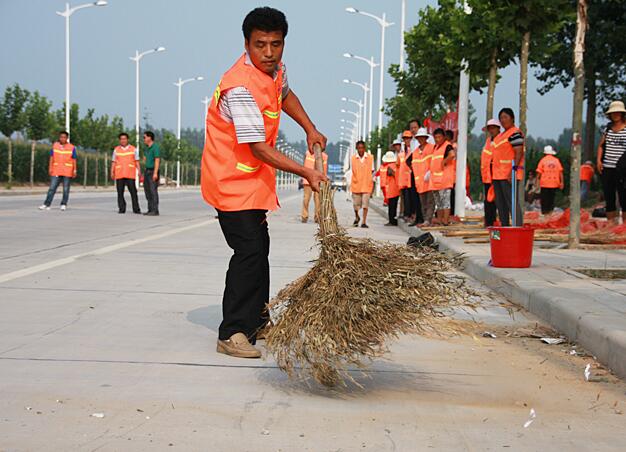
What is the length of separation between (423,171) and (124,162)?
26.4 ft

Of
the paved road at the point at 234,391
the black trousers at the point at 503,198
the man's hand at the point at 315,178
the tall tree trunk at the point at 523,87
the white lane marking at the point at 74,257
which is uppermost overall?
the tall tree trunk at the point at 523,87

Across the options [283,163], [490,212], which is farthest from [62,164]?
[283,163]

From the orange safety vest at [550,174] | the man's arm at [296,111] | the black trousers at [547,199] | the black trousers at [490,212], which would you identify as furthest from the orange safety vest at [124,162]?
the man's arm at [296,111]

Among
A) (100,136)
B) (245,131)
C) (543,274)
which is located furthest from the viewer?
(100,136)

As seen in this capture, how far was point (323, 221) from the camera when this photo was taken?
4816 mm

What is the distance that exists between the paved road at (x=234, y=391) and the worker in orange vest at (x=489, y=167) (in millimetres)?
7068

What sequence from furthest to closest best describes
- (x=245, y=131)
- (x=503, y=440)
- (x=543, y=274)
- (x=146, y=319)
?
(x=543, y=274), (x=146, y=319), (x=245, y=131), (x=503, y=440)

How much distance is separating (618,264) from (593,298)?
131 inches

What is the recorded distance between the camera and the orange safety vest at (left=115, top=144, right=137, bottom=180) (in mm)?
22564

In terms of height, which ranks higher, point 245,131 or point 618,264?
point 245,131

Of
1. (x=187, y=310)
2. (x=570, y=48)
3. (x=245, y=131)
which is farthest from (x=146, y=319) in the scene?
(x=570, y=48)

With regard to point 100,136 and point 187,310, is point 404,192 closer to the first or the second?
point 187,310

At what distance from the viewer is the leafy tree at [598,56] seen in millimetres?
32750

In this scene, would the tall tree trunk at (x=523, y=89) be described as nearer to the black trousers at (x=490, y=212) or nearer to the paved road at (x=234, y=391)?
the black trousers at (x=490, y=212)
